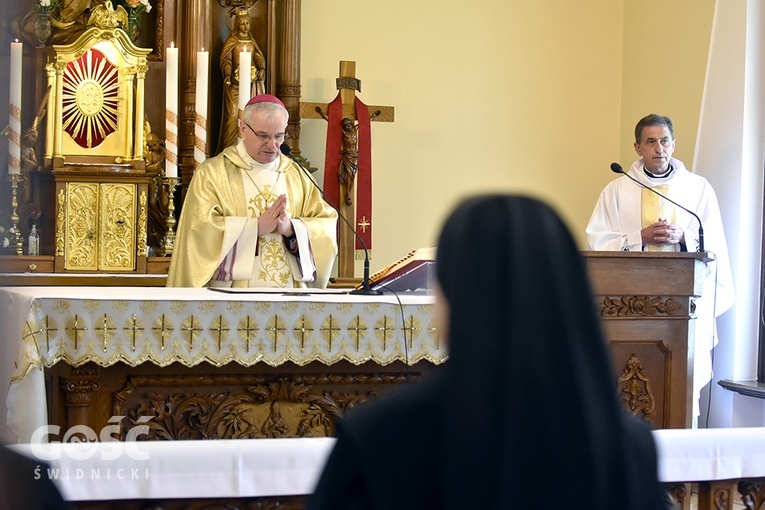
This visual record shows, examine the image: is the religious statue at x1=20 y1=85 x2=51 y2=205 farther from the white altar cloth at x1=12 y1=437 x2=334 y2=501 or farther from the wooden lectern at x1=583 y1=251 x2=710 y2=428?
the white altar cloth at x1=12 y1=437 x2=334 y2=501

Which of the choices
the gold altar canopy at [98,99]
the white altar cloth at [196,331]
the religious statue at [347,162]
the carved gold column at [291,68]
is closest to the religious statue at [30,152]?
the gold altar canopy at [98,99]

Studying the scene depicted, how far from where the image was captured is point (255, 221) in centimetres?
509

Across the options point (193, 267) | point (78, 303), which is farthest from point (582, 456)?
point (193, 267)

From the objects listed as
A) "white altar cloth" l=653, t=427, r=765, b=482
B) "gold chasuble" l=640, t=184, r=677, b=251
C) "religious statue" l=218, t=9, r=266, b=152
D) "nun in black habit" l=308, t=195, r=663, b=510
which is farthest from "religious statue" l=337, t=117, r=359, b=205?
"nun in black habit" l=308, t=195, r=663, b=510

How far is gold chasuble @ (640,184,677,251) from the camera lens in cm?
661

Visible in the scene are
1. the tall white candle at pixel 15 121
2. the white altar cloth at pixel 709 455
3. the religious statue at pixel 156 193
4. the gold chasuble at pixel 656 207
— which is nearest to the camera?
the white altar cloth at pixel 709 455

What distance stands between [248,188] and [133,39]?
7.65 ft

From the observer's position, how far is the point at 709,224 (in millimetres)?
6598

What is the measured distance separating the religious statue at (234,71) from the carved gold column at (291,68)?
0.68 feet

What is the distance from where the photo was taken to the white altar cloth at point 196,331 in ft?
12.3

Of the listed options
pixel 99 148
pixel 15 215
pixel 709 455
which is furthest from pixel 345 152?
pixel 709 455

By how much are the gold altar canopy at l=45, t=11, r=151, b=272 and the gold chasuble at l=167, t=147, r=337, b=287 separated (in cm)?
168

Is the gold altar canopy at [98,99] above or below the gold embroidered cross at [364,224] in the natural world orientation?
above

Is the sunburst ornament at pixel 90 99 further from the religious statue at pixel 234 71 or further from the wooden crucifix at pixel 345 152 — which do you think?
the wooden crucifix at pixel 345 152
